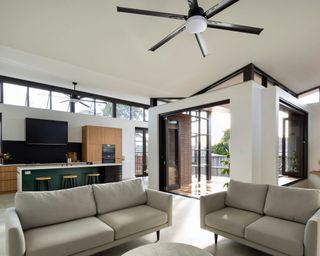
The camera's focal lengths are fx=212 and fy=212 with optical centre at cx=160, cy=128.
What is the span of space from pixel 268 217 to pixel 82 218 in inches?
93.8

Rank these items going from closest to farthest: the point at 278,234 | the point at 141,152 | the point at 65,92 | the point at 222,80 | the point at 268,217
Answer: the point at 278,234
the point at 268,217
the point at 222,80
the point at 65,92
the point at 141,152

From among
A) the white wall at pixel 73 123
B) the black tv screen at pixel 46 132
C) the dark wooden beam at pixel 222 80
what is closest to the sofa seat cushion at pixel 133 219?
the dark wooden beam at pixel 222 80

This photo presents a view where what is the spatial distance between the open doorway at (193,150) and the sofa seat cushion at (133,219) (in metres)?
2.79

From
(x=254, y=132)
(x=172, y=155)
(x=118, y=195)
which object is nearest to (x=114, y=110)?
(x=172, y=155)

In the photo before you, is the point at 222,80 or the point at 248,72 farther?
the point at 222,80

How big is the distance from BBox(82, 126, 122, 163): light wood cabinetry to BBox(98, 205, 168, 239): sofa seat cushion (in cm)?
547

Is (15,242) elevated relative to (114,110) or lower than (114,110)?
lower

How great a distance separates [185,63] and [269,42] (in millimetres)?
1624

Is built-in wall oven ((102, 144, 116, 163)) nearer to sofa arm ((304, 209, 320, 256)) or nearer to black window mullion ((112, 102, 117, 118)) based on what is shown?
black window mullion ((112, 102, 117, 118))

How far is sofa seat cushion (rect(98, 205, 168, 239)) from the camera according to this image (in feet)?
8.37

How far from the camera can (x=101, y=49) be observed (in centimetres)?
391

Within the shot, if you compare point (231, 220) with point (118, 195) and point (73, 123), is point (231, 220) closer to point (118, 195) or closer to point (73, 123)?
point (118, 195)

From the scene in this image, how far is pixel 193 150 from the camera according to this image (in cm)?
772

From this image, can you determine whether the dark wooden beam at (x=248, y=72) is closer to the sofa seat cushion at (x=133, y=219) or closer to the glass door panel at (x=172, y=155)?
the glass door panel at (x=172, y=155)
